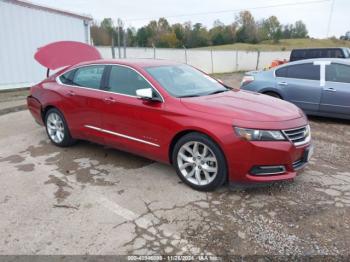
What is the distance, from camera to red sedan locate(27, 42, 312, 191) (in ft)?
11.7

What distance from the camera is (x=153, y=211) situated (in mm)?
3488

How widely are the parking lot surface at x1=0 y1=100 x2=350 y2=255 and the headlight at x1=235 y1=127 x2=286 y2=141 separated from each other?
73 centimetres

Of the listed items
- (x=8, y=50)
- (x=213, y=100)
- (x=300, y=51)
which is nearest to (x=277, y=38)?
(x=300, y=51)

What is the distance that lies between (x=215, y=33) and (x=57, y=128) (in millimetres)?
71355

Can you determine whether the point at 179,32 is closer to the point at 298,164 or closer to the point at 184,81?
the point at 184,81

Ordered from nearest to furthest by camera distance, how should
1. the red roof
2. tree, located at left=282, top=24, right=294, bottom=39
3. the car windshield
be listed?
the car windshield → the red roof → tree, located at left=282, top=24, right=294, bottom=39

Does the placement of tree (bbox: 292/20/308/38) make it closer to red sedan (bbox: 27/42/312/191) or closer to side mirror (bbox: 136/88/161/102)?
red sedan (bbox: 27/42/312/191)

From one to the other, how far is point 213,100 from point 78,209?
201 cm

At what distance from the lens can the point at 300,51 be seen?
54.6ft

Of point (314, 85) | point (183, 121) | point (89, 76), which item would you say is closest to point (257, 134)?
point (183, 121)

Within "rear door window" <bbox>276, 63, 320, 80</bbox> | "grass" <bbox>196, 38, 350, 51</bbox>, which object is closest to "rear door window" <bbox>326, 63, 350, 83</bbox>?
"rear door window" <bbox>276, 63, 320, 80</bbox>

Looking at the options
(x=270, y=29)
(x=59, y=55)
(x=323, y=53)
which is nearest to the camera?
(x=59, y=55)

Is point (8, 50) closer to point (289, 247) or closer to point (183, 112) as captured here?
point (183, 112)

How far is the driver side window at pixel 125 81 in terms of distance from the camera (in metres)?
4.38
